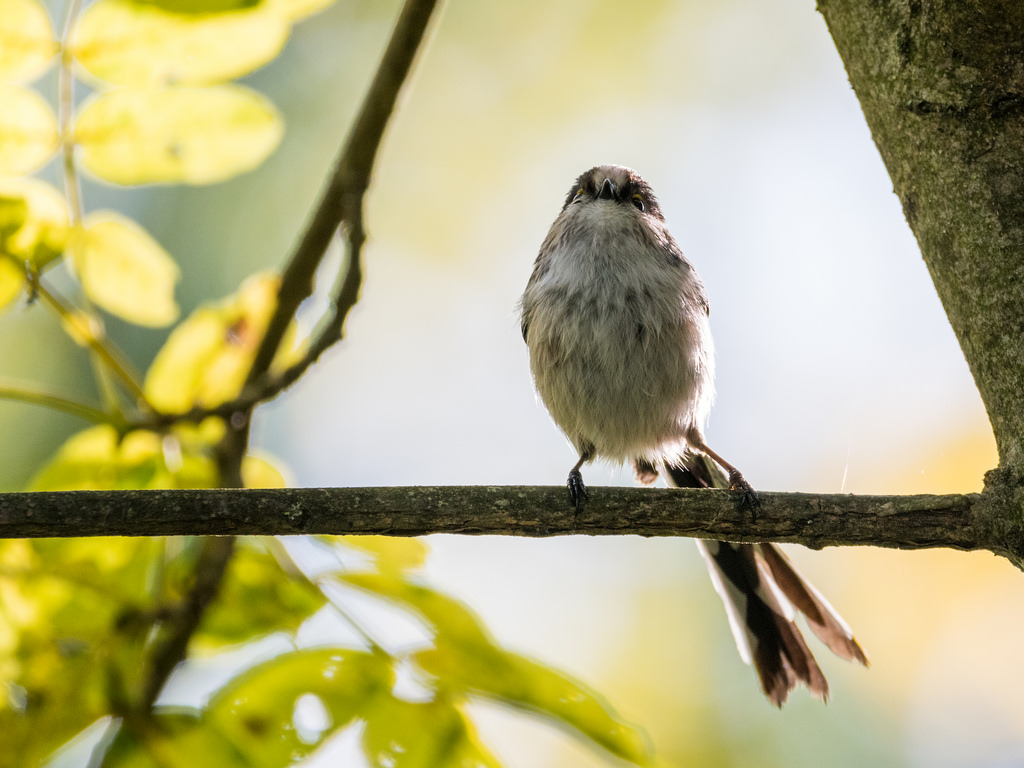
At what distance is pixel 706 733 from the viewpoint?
6617 mm

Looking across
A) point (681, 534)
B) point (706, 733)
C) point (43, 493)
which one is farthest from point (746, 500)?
point (706, 733)

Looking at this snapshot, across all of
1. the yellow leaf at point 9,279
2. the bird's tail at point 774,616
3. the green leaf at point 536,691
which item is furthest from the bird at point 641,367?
the yellow leaf at point 9,279

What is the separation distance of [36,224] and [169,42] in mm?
691

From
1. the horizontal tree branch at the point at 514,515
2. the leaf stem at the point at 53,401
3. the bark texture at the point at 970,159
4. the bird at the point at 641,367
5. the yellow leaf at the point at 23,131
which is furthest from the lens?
the bird at the point at 641,367

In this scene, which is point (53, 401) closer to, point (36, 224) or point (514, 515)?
point (36, 224)

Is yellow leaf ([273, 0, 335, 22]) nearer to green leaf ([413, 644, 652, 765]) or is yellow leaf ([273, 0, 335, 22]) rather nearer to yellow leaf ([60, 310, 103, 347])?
yellow leaf ([60, 310, 103, 347])

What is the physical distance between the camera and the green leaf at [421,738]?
2.34 m

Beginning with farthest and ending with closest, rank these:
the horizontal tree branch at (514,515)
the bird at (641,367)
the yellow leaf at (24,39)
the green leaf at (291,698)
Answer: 1. the bird at (641,367)
2. the yellow leaf at (24,39)
3. the green leaf at (291,698)
4. the horizontal tree branch at (514,515)

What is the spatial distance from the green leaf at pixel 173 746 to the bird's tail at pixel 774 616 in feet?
6.59

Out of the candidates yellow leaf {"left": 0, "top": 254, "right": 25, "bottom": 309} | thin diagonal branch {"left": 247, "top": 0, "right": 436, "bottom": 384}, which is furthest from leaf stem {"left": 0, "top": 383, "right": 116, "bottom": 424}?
thin diagonal branch {"left": 247, "top": 0, "right": 436, "bottom": 384}

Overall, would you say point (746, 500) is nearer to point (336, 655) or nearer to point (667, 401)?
point (336, 655)

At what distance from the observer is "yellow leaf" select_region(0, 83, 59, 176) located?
2.81 meters

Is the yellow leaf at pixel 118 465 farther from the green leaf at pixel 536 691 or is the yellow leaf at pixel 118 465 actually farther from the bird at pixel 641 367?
the bird at pixel 641 367

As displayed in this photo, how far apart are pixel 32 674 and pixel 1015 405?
8.82 ft
